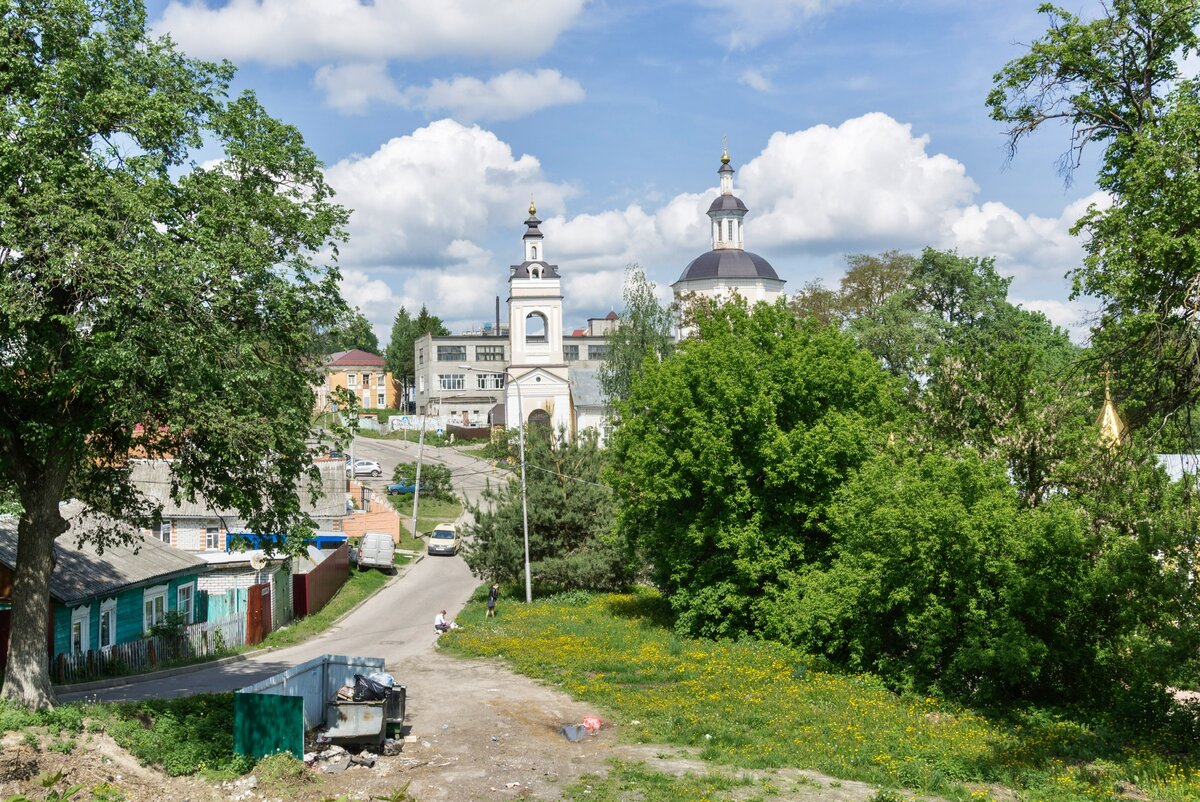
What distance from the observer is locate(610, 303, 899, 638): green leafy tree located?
29.4 m

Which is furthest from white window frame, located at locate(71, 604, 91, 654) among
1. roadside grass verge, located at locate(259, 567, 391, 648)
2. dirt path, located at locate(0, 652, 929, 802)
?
dirt path, located at locate(0, 652, 929, 802)

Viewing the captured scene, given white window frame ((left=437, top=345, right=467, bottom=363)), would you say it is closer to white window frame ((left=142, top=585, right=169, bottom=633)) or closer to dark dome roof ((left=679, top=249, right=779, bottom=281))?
dark dome roof ((left=679, top=249, right=779, bottom=281))

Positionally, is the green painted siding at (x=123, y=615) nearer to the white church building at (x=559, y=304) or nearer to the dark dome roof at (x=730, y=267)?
the white church building at (x=559, y=304)

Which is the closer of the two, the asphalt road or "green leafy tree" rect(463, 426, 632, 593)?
the asphalt road

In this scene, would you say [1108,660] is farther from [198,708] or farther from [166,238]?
[166,238]

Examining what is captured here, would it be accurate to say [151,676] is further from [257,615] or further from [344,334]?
[344,334]

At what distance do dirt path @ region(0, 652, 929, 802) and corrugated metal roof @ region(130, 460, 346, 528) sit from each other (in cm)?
1204

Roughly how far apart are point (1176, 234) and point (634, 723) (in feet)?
41.7

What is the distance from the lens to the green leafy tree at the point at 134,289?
50.4ft

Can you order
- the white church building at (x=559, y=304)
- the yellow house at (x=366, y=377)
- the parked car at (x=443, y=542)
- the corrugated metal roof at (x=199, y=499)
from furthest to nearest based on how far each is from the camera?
the yellow house at (x=366, y=377), the white church building at (x=559, y=304), the parked car at (x=443, y=542), the corrugated metal roof at (x=199, y=499)

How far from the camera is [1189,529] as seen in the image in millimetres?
17016

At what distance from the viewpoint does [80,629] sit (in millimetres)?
24531

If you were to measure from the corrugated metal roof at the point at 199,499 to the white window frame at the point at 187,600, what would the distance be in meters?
2.42

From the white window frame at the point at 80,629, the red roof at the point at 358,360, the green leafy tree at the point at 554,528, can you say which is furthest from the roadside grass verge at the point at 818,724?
the red roof at the point at 358,360
